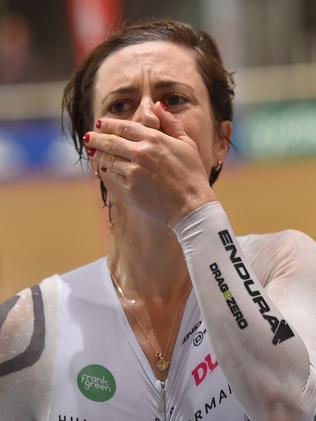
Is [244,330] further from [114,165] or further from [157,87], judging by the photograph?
[157,87]

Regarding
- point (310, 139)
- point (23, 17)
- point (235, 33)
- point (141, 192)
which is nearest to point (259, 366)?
point (141, 192)

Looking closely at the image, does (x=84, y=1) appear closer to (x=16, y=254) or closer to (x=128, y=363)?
(x=16, y=254)

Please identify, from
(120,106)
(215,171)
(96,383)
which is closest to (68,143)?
(215,171)

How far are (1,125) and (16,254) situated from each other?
1.21m

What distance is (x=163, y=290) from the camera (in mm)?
1396

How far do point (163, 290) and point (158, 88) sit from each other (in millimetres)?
336

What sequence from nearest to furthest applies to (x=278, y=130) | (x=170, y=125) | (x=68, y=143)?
(x=170, y=125)
(x=68, y=143)
(x=278, y=130)

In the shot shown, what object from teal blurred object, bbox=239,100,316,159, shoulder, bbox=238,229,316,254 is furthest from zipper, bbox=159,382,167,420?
teal blurred object, bbox=239,100,316,159

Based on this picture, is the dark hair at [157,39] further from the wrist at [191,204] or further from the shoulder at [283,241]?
the wrist at [191,204]

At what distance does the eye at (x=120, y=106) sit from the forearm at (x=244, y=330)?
10.9 inches

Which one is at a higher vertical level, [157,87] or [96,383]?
[157,87]

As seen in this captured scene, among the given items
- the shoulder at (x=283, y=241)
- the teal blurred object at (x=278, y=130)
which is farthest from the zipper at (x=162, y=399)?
the teal blurred object at (x=278, y=130)

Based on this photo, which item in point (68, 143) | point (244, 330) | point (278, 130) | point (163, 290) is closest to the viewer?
point (244, 330)

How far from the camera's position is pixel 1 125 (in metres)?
5.46
